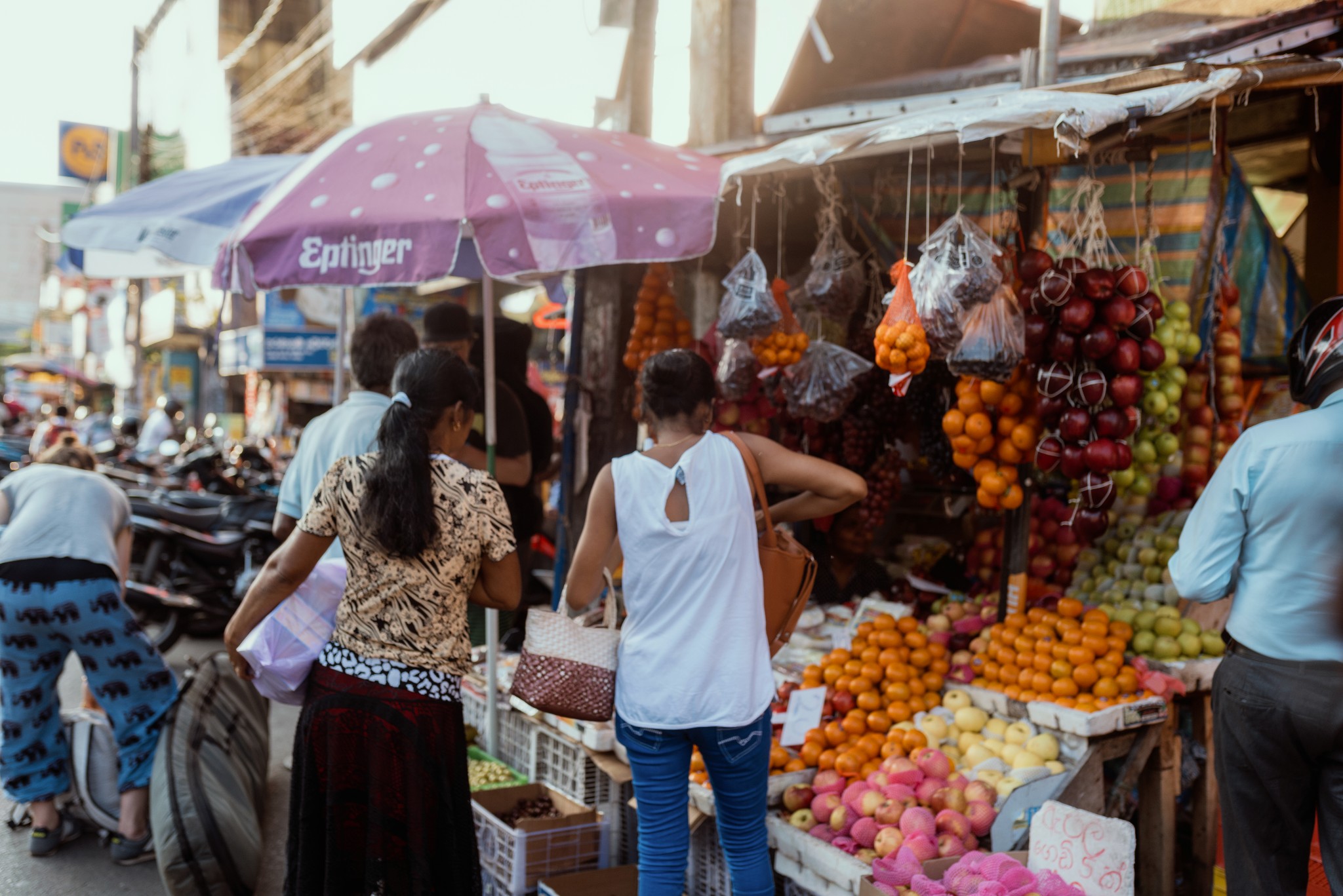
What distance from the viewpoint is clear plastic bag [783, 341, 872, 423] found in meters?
4.32

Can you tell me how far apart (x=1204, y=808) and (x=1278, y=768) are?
1524mm

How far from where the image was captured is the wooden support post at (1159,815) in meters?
3.48

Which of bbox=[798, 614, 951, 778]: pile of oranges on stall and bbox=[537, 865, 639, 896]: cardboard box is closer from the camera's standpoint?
bbox=[537, 865, 639, 896]: cardboard box

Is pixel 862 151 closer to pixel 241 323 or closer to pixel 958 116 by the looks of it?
pixel 958 116

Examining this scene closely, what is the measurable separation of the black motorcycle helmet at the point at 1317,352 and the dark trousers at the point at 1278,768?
2.25 feet

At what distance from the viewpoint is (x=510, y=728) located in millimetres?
4469

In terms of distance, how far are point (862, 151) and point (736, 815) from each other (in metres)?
2.29

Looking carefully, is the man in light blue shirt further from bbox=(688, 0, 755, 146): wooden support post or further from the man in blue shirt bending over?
bbox=(688, 0, 755, 146): wooden support post

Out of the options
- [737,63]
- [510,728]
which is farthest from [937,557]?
[737,63]

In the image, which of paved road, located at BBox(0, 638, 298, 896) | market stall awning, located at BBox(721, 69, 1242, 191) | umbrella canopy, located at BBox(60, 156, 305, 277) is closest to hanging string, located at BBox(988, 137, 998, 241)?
market stall awning, located at BBox(721, 69, 1242, 191)

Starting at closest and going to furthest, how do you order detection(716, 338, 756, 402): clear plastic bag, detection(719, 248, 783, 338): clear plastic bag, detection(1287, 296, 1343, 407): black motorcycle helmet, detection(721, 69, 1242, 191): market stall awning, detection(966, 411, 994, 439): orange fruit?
detection(1287, 296, 1343, 407): black motorcycle helmet < detection(721, 69, 1242, 191): market stall awning < detection(966, 411, 994, 439): orange fruit < detection(719, 248, 783, 338): clear plastic bag < detection(716, 338, 756, 402): clear plastic bag

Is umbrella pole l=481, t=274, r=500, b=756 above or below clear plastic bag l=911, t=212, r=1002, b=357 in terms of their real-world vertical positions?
below

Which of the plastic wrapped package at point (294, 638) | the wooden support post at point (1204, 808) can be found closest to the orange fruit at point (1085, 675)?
the wooden support post at point (1204, 808)

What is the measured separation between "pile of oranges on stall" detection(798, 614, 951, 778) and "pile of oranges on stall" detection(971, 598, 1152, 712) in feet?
0.70
